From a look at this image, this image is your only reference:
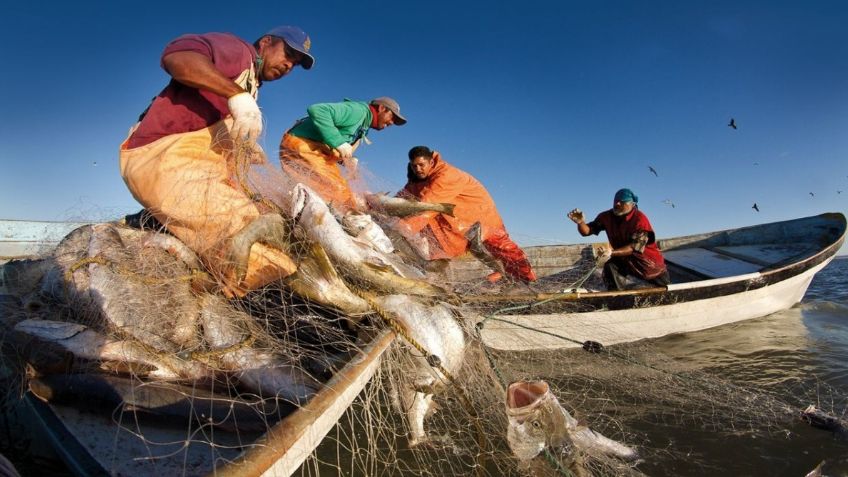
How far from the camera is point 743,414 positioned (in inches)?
144

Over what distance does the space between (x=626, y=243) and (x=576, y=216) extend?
0.98 m

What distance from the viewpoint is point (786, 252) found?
355 inches

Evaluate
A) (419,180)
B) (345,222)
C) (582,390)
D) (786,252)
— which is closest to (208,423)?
(345,222)

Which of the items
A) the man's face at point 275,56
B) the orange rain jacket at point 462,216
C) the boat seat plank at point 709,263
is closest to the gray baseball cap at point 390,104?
the orange rain jacket at point 462,216

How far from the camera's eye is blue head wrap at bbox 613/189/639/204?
725 centimetres

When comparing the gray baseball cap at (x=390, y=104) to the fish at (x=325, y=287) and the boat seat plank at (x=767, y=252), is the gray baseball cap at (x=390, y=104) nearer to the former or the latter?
the fish at (x=325, y=287)

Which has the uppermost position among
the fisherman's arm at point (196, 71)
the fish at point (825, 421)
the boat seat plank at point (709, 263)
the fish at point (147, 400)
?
the fisherman's arm at point (196, 71)

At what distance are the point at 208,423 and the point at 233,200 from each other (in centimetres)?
149

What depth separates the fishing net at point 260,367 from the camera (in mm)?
1754

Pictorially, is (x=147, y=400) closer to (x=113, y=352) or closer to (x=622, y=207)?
(x=113, y=352)

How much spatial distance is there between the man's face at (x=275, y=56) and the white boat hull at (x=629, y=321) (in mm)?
3069

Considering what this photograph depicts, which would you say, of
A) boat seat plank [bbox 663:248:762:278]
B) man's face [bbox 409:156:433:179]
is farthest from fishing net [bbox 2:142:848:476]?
boat seat plank [bbox 663:248:762:278]

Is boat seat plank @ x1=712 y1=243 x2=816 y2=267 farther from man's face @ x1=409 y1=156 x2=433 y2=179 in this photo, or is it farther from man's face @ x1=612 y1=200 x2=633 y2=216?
man's face @ x1=409 y1=156 x2=433 y2=179

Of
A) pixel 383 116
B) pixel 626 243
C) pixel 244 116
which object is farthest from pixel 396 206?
pixel 626 243
